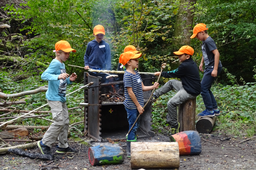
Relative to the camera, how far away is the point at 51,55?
924cm

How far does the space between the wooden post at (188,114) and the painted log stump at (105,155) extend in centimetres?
191

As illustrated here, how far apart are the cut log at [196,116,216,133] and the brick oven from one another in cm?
116

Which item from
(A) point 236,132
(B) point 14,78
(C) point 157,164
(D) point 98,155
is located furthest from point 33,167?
(B) point 14,78

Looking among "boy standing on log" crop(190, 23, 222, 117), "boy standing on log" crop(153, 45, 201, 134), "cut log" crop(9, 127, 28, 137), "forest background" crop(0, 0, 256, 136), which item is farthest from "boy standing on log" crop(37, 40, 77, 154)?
"boy standing on log" crop(190, 23, 222, 117)

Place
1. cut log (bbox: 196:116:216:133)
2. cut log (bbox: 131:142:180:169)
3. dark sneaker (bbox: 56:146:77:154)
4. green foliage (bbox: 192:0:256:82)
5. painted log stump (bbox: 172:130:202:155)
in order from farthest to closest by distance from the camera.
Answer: green foliage (bbox: 192:0:256:82), cut log (bbox: 196:116:216:133), dark sneaker (bbox: 56:146:77:154), painted log stump (bbox: 172:130:202:155), cut log (bbox: 131:142:180:169)

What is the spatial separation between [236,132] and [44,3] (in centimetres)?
697

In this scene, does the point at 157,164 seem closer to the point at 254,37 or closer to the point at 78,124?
the point at 78,124

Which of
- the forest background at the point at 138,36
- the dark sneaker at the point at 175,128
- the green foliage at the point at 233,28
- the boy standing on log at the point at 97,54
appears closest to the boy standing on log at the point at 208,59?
the dark sneaker at the point at 175,128

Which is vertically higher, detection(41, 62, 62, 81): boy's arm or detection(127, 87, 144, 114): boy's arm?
detection(41, 62, 62, 81): boy's arm

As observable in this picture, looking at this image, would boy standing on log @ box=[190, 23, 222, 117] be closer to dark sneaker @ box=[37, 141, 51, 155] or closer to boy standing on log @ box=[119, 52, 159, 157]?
boy standing on log @ box=[119, 52, 159, 157]

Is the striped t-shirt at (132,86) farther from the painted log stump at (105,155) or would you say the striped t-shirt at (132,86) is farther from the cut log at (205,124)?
the cut log at (205,124)

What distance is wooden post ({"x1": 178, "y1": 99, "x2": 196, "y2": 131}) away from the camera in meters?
5.22

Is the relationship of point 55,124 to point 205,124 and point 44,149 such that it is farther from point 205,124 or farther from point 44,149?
point 205,124

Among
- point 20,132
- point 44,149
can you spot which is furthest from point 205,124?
point 20,132
